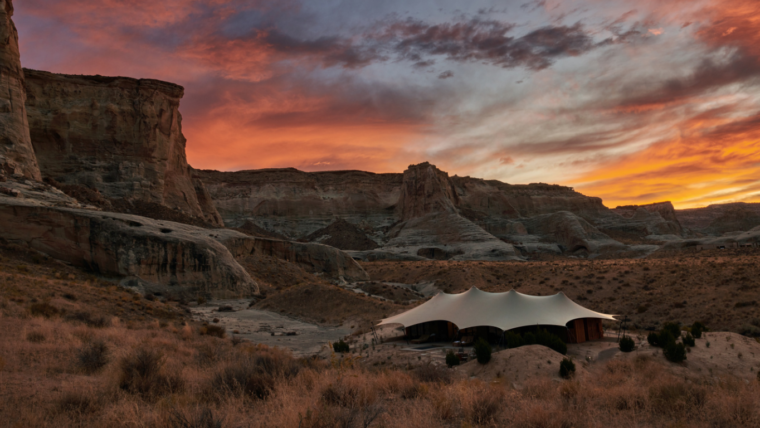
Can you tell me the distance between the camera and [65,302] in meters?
16.8

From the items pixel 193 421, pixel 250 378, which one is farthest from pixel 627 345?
pixel 193 421

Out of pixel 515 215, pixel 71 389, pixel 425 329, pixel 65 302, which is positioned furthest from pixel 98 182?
pixel 515 215

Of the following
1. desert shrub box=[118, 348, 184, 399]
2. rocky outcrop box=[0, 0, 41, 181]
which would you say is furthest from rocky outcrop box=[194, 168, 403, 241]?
desert shrub box=[118, 348, 184, 399]

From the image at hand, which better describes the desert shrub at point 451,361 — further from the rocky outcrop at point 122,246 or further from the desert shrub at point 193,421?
the rocky outcrop at point 122,246

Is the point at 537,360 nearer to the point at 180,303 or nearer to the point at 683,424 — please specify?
the point at 683,424

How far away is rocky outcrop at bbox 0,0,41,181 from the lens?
33.0 m

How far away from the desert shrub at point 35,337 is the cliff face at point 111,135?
4136cm

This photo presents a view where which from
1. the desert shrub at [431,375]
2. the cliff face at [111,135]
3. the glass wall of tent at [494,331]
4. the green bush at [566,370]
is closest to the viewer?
the desert shrub at [431,375]

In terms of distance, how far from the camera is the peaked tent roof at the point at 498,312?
18531 millimetres

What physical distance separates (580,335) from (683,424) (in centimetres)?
1378

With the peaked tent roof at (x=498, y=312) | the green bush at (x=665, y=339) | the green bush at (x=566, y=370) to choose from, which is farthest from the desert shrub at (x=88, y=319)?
the green bush at (x=665, y=339)

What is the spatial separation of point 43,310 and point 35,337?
4168mm

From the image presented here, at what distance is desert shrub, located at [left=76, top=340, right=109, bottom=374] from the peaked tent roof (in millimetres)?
12758

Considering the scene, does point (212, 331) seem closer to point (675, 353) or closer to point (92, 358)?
point (92, 358)
